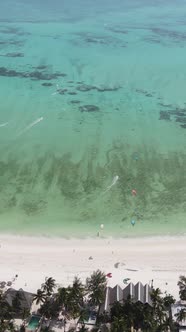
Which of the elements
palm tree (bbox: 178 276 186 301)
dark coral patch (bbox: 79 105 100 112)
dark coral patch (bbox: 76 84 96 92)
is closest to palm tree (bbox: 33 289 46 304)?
palm tree (bbox: 178 276 186 301)

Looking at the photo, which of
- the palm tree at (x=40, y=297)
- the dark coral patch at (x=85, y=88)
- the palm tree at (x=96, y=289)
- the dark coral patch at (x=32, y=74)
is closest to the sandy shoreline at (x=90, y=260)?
the palm tree at (x=96, y=289)

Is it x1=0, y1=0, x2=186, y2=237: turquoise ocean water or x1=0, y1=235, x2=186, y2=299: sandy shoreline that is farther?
x1=0, y1=0, x2=186, y2=237: turquoise ocean water

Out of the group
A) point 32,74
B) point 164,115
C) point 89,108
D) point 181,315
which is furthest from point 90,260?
point 32,74

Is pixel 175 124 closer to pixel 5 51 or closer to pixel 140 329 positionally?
pixel 140 329

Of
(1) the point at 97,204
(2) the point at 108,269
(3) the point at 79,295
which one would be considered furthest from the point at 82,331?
(1) the point at 97,204

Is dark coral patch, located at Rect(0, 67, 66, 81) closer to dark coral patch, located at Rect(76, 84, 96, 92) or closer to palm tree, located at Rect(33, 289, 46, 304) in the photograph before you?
dark coral patch, located at Rect(76, 84, 96, 92)

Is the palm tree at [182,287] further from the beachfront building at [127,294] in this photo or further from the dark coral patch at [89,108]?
the dark coral patch at [89,108]

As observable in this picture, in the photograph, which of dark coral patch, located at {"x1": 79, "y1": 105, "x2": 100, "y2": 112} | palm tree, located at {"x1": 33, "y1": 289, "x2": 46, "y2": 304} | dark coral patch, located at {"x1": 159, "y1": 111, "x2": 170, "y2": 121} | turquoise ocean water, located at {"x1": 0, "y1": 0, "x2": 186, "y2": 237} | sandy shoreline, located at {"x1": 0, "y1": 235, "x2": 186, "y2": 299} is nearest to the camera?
palm tree, located at {"x1": 33, "y1": 289, "x2": 46, "y2": 304}
